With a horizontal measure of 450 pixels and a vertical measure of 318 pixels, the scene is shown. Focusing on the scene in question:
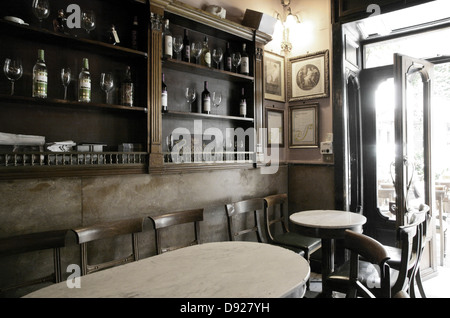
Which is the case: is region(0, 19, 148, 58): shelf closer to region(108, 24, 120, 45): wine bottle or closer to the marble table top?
region(108, 24, 120, 45): wine bottle

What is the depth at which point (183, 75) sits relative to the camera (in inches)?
118

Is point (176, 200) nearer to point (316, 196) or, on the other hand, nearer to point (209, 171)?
point (209, 171)

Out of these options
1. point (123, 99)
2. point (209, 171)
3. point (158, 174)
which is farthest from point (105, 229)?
point (209, 171)

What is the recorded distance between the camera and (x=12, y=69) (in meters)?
1.94

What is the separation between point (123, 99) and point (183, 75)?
779 mm

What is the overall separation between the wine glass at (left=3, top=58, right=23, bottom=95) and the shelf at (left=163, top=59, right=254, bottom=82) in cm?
110

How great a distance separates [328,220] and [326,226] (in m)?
0.22

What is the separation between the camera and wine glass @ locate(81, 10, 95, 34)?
7.29 ft

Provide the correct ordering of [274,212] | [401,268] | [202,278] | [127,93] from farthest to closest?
[274,212], [127,93], [401,268], [202,278]

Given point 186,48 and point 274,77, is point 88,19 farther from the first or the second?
point 274,77

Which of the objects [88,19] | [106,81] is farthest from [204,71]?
[88,19]

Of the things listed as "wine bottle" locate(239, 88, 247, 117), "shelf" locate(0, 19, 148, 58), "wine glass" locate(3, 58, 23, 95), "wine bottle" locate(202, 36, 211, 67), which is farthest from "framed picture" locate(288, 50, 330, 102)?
"wine glass" locate(3, 58, 23, 95)

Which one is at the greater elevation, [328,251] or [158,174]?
[158,174]

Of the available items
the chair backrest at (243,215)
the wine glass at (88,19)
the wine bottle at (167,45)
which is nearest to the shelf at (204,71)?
the wine bottle at (167,45)
